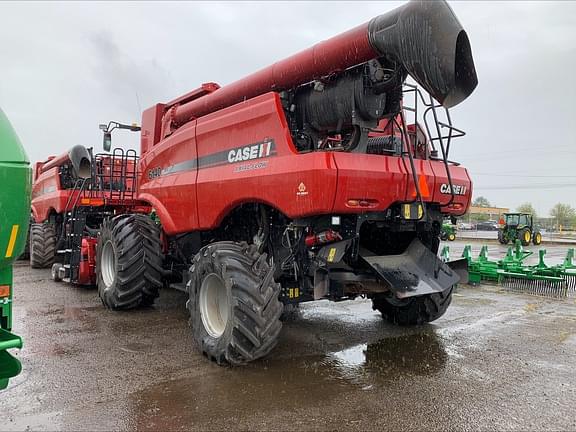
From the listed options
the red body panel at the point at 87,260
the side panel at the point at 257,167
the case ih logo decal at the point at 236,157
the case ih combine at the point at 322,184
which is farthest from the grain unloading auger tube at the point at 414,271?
the red body panel at the point at 87,260

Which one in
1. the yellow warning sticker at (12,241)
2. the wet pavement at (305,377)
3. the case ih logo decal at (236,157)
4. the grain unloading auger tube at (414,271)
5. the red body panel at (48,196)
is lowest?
the wet pavement at (305,377)

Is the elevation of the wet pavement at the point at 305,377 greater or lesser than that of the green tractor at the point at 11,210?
lesser

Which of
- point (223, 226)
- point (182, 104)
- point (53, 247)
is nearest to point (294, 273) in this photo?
point (223, 226)

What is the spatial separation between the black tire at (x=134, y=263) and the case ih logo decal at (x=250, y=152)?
2079 mm

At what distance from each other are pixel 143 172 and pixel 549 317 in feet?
20.0

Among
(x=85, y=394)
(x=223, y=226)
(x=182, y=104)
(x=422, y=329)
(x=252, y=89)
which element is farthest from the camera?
(x=182, y=104)

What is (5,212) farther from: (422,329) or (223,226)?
(422,329)

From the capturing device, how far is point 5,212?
9.12ft

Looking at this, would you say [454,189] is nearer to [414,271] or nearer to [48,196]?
[414,271]

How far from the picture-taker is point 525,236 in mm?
27797

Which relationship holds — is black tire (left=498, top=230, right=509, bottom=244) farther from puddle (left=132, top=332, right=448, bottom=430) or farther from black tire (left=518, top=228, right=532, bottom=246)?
puddle (left=132, top=332, right=448, bottom=430)

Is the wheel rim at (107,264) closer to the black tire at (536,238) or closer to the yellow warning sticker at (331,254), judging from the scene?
the yellow warning sticker at (331,254)

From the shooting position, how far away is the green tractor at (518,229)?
27844 mm

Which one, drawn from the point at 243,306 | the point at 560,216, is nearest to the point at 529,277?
the point at 243,306
